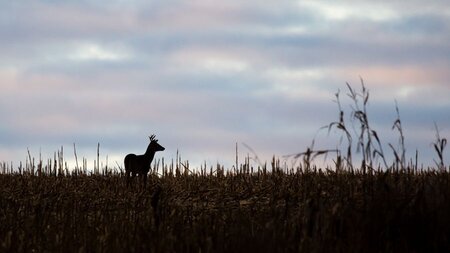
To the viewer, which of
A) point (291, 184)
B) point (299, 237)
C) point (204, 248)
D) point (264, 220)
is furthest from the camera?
point (291, 184)

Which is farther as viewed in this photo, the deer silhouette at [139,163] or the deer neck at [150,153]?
the deer neck at [150,153]

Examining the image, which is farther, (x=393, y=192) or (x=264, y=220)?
(x=264, y=220)

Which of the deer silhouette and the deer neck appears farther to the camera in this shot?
the deer neck

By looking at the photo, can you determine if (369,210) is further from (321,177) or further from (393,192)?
(321,177)

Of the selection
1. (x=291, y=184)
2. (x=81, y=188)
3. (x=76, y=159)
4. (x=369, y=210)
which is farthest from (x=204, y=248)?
(x=76, y=159)

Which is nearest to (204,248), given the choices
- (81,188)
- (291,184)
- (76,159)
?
(291,184)

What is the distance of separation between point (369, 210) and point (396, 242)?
0.36m

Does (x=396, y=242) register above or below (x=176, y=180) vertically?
below

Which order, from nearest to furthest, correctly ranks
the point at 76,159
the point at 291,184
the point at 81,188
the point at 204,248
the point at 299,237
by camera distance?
the point at 204,248
the point at 299,237
the point at 291,184
the point at 81,188
the point at 76,159

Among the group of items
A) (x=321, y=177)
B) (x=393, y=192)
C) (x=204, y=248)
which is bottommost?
(x=204, y=248)

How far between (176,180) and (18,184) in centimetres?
311

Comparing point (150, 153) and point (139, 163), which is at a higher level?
point (150, 153)

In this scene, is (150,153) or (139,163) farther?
(150,153)

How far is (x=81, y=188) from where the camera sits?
1462 cm
